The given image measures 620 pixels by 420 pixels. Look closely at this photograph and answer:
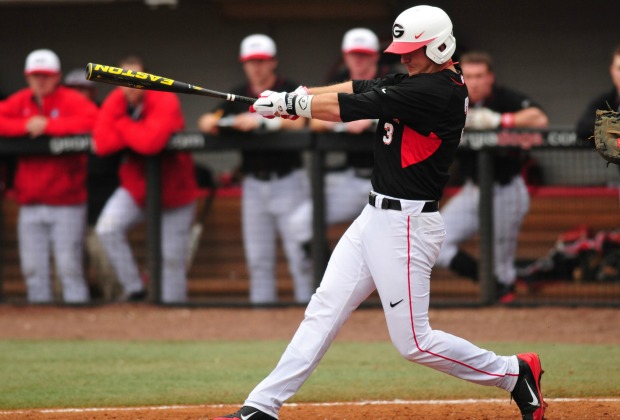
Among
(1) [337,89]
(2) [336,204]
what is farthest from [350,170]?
(1) [337,89]

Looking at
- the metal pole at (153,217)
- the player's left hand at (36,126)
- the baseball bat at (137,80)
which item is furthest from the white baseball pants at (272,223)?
the baseball bat at (137,80)

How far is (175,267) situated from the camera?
373 inches

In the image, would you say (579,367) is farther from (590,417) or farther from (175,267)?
(175,267)

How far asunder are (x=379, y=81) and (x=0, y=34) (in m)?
7.99

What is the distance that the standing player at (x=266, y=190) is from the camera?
9109 millimetres

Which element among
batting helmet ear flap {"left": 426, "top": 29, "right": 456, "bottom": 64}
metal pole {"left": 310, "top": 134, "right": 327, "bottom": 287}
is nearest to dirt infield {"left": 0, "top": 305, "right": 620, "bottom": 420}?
metal pole {"left": 310, "top": 134, "right": 327, "bottom": 287}

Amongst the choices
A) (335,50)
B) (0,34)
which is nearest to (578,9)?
(335,50)

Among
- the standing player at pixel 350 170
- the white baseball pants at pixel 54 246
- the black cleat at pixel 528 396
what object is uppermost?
the standing player at pixel 350 170

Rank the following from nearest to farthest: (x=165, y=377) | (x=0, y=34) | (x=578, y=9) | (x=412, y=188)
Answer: (x=412, y=188) < (x=165, y=377) < (x=578, y=9) < (x=0, y=34)

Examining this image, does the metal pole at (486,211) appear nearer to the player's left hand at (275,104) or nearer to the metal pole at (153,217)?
the metal pole at (153,217)

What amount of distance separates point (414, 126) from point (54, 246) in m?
5.46

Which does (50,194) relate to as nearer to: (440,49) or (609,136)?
(440,49)

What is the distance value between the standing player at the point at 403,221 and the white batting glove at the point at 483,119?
377 cm

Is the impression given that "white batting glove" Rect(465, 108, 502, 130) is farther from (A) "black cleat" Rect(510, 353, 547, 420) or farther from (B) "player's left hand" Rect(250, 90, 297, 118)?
(B) "player's left hand" Rect(250, 90, 297, 118)
